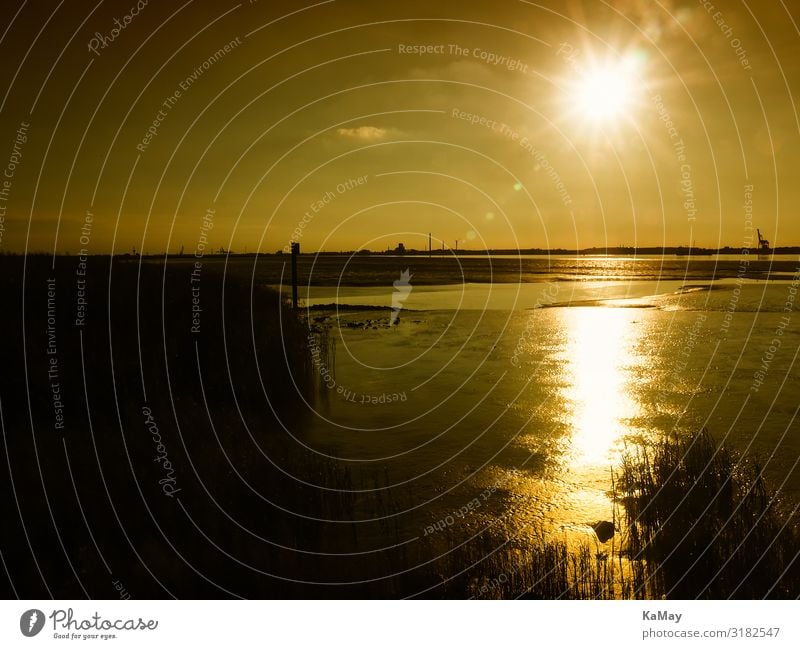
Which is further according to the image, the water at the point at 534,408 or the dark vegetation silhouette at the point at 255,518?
the water at the point at 534,408

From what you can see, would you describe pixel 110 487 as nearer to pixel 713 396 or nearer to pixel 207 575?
pixel 207 575

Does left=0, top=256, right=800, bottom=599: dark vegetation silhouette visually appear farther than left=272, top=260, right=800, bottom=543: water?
No

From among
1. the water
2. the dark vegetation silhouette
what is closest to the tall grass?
the dark vegetation silhouette

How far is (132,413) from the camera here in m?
10.2

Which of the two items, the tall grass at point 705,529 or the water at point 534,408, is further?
the water at point 534,408

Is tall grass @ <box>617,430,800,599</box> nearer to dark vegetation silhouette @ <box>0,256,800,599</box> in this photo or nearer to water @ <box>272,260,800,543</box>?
dark vegetation silhouette @ <box>0,256,800,599</box>

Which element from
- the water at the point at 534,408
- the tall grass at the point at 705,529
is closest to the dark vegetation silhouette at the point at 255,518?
the tall grass at the point at 705,529

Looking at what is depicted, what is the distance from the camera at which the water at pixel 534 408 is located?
854cm

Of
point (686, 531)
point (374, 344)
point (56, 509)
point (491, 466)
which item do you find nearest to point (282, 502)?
point (56, 509)

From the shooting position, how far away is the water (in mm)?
8539

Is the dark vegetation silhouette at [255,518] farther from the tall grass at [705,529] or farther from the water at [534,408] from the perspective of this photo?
the water at [534,408]

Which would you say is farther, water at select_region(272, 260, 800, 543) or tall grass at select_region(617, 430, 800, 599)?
water at select_region(272, 260, 800, 543)
